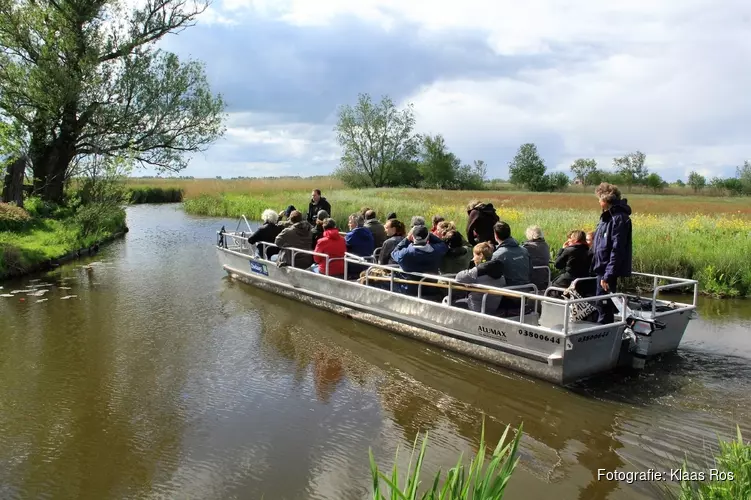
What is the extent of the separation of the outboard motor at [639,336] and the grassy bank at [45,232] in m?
14.3

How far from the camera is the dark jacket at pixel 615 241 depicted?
25.4 ft

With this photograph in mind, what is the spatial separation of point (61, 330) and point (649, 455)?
9.51m

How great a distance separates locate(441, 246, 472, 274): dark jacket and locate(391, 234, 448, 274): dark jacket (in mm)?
381

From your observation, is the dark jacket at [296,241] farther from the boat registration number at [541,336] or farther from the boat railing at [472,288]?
the boat registration number at [541,336]

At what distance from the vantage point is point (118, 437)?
6.23 metres

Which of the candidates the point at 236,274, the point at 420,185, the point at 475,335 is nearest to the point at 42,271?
the point at 236,274

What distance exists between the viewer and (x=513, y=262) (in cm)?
855

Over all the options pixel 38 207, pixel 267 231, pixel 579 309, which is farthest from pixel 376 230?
pixel 38 207

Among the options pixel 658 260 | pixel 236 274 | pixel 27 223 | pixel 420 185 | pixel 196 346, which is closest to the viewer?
pixel 196 346

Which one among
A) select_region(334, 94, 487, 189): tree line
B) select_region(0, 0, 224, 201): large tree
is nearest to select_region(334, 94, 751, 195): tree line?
select_region(334, 94, 487, 189): tree line

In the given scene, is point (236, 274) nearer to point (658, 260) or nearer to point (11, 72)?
point (658, 260)

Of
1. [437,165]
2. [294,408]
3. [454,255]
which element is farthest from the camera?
[437,165]

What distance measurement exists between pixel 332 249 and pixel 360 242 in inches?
30.7

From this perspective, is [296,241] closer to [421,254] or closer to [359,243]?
[359,243]
